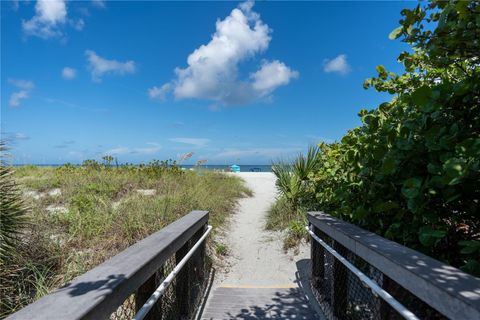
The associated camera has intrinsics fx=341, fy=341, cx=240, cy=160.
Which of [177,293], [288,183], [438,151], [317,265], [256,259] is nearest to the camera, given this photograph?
[438,151]

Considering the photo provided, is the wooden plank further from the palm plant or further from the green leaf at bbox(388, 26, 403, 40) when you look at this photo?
the palm plant

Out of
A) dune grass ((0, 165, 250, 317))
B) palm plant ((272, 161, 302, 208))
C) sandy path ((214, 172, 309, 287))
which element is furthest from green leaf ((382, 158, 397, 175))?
palm plant ((272, 161, 302, 208))

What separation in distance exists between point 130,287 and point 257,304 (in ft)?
8.59

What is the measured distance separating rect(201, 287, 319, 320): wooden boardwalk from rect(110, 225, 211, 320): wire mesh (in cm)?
22

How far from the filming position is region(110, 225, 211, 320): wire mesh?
2346 mm

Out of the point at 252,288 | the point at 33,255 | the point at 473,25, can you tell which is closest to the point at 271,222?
the point at 252,288

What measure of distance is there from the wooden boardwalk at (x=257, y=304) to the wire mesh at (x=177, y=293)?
219 mm

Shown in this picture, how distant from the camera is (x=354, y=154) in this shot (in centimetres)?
359

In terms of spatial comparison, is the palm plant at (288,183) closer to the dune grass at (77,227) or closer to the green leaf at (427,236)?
the dune grass at (77,227)

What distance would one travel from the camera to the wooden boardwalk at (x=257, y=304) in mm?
3736

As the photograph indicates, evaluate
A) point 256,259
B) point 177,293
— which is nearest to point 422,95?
point 177,293

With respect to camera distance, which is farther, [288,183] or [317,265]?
[288,183]

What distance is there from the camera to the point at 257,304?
4.04 m

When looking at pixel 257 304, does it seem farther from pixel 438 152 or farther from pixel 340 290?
pixel 438 152
